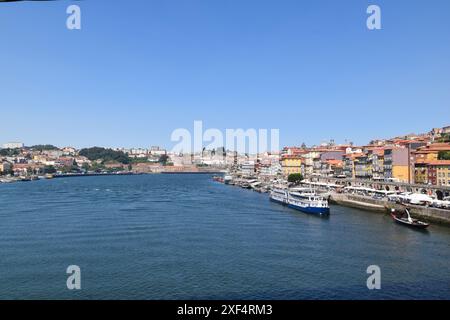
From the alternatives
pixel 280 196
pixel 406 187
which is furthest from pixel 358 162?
pixel 280 196

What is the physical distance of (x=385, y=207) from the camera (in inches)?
376

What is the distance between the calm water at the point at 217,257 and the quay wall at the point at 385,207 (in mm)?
440

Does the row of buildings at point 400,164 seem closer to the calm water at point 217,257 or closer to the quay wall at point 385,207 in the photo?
the quay wall at point 385,207

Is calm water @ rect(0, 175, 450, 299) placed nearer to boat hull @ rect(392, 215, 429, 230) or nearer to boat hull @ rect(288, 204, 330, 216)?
boat hull @ rect(392, 215, 429, 230)

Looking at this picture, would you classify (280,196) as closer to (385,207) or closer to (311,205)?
(311,205)

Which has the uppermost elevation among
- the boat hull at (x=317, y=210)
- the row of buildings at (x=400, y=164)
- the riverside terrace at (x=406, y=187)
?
the row of buildings at (x=400, y=164)

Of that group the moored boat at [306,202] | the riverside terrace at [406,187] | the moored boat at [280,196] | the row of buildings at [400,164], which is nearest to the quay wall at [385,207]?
the moored boat at [306,202]

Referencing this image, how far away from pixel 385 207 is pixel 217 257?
5883 millimetres

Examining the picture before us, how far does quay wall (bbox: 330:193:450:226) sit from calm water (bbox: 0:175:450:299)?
0.44 meters

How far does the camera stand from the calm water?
370 cm

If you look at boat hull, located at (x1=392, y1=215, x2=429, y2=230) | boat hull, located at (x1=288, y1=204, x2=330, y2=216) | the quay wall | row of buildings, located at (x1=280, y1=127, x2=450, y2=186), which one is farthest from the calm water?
row of buildings, located at (x1=280, y1=127, x2=450, y2=186)

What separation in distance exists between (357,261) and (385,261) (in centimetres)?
33

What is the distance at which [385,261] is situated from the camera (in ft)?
15.7

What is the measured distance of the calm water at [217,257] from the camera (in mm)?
3703
